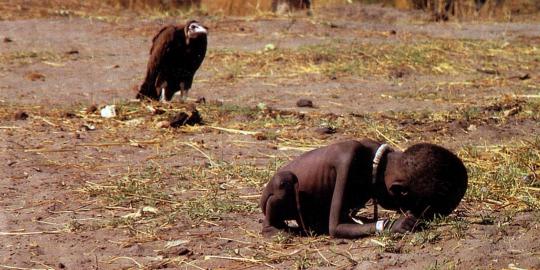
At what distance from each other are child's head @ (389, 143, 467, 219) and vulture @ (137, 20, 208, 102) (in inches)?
208

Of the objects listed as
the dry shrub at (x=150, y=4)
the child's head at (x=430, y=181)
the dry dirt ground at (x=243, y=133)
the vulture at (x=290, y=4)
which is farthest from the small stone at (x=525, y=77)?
the child's head at (x=430, y=181)

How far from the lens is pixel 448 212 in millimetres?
5363

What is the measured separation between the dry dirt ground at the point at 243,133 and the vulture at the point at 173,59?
41 cm

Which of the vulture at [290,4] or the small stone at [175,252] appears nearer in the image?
the small stone at [175,252]

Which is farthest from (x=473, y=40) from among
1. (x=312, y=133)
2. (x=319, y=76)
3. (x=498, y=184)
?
(x=498, y=184)

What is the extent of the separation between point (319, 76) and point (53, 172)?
5.92 m

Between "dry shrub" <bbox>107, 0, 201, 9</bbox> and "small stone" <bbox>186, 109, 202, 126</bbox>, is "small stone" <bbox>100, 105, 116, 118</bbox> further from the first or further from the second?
"dry shrub" <bbox>107, 0, 201, 9</bbox>

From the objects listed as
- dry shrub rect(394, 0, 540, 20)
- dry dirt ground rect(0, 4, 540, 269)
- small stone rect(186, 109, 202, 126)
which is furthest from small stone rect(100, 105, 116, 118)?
dry shrub rect(394, 0, 540, 20)

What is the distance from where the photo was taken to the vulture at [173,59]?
10453mm

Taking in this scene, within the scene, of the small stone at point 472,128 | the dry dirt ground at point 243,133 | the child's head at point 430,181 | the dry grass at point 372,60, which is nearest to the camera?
the child's head at point 430,181

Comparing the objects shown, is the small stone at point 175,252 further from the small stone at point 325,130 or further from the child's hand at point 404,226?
the small stone at point 325,130

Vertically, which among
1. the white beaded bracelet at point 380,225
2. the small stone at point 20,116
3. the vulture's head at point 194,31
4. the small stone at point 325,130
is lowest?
the small stone at point 325,130

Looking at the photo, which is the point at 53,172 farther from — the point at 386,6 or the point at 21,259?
the point at 386,6

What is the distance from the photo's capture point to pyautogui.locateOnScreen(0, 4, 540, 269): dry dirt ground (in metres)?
5.48
